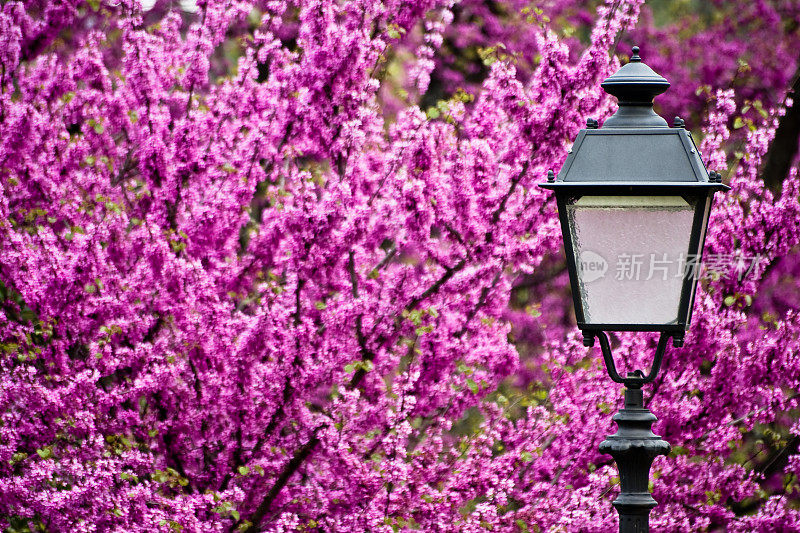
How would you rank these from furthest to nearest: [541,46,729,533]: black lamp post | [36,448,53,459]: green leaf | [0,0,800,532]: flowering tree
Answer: [0,0,800,532]: flowering tree
[36,448,53,459]: green leaf
[541,46,729,533]: black lamp post

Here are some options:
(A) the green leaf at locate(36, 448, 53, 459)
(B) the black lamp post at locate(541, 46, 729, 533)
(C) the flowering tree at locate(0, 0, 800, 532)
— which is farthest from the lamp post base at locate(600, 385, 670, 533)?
(A) the green leaf at locate(36, 448, 53, 459)

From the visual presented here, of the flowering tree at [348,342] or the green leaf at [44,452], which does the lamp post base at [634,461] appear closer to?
the flowering tree at [348,342]

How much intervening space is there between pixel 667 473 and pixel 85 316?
141 inches

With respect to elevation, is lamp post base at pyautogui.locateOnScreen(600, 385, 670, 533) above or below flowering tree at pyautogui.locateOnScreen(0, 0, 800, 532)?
below

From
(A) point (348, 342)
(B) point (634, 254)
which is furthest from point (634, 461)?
(A) point (348, 342)

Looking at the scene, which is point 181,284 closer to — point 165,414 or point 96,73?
point 165,414

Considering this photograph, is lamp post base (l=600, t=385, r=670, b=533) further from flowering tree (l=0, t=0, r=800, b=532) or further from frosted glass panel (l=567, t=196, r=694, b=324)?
flowering tree (l=0, t=0, r=800, b=532)

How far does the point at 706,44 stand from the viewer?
45.9ft

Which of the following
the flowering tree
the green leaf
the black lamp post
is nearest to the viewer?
the black lamp post

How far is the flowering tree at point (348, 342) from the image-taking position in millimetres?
5953

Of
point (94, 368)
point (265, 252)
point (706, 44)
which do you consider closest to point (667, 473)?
Result: point (265, 252)

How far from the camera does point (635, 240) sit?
3.80m

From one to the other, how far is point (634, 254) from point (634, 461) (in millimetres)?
768

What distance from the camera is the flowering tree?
234 inches
